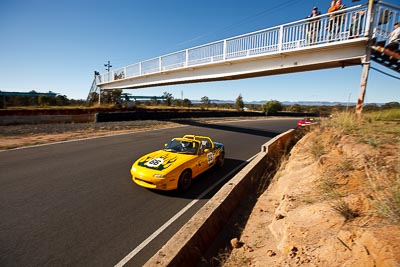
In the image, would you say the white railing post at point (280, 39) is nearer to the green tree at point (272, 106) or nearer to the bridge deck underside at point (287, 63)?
the bridge deck underside at point (287, 63)

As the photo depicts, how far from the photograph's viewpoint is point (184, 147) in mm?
6961

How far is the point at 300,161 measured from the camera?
6.28 metres

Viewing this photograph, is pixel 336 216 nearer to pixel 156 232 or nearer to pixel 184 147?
pixel 156 232

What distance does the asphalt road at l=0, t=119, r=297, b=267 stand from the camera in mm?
3424

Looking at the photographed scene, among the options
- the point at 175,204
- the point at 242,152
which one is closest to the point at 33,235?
the point at 175,204

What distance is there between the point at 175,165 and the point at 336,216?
3823mm

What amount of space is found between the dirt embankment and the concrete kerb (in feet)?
1.39

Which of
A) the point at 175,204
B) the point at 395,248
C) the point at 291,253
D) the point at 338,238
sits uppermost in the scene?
the point at 395,248

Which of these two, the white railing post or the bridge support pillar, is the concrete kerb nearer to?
the bridge support pillar

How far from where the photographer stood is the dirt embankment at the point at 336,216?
2234 mm

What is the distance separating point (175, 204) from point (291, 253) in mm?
3159

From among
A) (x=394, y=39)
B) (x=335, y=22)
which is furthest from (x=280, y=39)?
(x=394, y=39)

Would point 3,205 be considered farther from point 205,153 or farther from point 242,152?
point 242,152

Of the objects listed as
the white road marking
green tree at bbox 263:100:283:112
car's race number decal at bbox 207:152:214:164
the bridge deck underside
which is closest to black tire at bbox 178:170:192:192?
the white road marking
